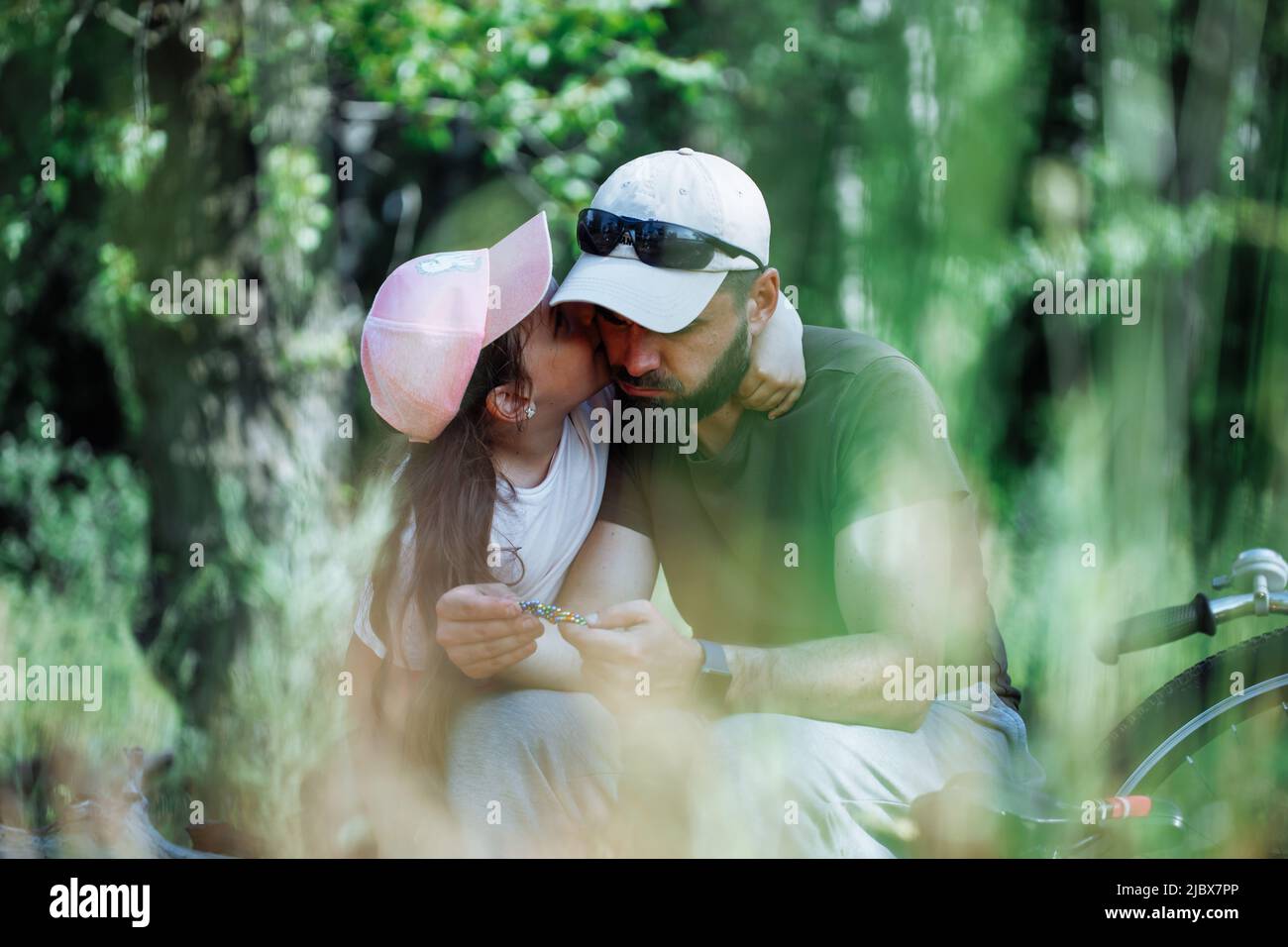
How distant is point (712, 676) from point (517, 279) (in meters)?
0.78

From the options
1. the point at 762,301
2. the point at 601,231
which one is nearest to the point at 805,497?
the point at 762,301

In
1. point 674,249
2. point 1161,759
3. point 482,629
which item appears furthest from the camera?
point 1161,759

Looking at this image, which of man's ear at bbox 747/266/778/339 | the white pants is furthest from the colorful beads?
man's ear at bbox 747/266/778/339

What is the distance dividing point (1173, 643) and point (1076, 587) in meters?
0.25

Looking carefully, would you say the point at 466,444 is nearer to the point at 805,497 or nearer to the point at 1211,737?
the point at 805,497

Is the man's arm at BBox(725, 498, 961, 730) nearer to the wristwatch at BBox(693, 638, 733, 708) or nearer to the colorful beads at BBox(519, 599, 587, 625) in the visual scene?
the wristwatch at BBox(693, 638, 733, 708)

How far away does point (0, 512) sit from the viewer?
421cm

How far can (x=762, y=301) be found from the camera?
255cm

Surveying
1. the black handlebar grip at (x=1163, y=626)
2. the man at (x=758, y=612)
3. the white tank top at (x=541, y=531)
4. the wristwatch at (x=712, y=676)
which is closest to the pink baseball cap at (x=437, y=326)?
the man at (x=758, y=612)

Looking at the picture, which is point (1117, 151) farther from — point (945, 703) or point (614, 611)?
point (614, 611)

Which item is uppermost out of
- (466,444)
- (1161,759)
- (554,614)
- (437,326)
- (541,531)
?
(437,326)

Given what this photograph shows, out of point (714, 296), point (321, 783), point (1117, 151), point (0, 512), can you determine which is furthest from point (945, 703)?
point (0, 512)

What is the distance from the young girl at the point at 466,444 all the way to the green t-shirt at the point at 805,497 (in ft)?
0.30

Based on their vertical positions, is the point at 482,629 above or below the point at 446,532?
below
